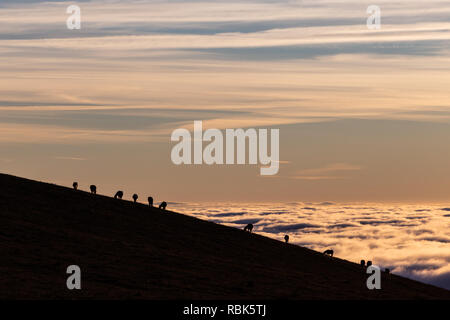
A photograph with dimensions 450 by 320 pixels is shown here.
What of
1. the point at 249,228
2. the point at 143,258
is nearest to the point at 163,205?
the point at 249,228

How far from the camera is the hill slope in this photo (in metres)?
56.7

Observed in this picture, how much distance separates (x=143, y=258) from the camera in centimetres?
6969

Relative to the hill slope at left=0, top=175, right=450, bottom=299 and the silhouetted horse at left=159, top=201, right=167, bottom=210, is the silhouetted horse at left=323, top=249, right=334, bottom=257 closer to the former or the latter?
the hill slope at left=0, top=175, right=450, bottom=299

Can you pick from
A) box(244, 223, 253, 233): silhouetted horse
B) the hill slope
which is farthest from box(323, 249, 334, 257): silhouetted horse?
box(244, 223, 253, 233): silhouetted horse

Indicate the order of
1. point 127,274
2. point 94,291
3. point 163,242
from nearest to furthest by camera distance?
1. point 94,291
2. point 127,274
3. point 163,242

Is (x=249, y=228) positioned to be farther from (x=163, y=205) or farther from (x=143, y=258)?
Result: (x=143, y=258)

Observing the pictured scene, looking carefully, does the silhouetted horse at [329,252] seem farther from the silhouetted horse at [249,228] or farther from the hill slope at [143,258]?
the silhouetted horse at [249,228]

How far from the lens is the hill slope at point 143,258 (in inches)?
2231

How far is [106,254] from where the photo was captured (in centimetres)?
6875

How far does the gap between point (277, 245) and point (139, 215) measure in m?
17.5

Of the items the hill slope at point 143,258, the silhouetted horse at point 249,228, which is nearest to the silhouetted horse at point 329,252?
the hill slope at point 143,258
